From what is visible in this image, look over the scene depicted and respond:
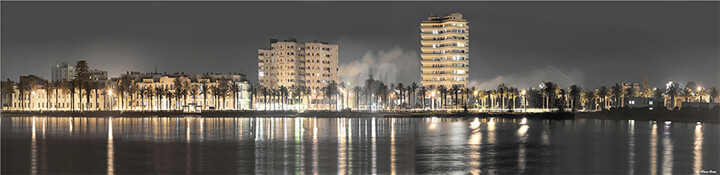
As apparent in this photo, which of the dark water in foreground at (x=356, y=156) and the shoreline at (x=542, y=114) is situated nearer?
the dark water in foreground at (x=356, y=156)

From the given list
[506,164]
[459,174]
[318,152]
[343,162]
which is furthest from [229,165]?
[506,164]

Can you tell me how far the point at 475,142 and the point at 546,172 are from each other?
25.4 meters

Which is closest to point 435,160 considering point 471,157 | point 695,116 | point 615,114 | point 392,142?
point 471,157

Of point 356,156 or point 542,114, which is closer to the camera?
point 356,156

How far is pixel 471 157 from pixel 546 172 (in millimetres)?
9224

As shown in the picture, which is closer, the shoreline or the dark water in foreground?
the dark water in foreground

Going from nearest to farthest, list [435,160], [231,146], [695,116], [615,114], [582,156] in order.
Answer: [435,160], [582,156], [231,146], [695,116], [615,114]

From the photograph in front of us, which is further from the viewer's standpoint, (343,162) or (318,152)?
(318,152)

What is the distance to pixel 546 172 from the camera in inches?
1661

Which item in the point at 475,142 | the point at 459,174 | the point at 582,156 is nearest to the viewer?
the point at 459,174

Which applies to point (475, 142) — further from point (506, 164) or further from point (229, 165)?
point (229, 165)

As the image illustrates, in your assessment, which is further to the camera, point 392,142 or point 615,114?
point 615,114

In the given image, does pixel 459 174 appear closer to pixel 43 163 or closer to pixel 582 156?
pixel 582 156

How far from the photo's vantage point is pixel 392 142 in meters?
67.8
